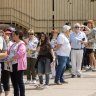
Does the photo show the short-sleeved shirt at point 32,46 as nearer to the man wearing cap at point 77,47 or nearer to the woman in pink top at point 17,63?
the man wearing cap at point 77,47

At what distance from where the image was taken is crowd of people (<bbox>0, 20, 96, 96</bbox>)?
11.9 m

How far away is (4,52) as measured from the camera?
11422 millimetres

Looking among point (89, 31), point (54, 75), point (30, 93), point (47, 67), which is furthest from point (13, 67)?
point (89, 31)

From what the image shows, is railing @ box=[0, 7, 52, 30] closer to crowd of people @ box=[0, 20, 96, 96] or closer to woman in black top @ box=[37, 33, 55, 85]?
crowd of people @ box=[0, 20, 96, 96]

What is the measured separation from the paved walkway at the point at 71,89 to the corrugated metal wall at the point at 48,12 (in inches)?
395

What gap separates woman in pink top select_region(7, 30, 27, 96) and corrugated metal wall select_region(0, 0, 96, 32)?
1405 centimetres

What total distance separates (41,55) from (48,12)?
12178mm

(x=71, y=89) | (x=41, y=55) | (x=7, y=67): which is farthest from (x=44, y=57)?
(x=7, y=67)

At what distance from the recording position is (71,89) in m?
14.4

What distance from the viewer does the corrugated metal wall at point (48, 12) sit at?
26188 mm

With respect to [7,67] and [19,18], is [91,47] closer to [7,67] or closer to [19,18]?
[7,67]

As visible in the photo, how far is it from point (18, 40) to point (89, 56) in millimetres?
7229

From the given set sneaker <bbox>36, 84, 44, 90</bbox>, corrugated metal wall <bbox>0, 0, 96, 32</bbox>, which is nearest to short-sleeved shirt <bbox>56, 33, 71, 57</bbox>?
sneaker <bbox>36, 84, 44, 90</bbox>

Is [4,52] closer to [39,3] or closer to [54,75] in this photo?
[54,75]
